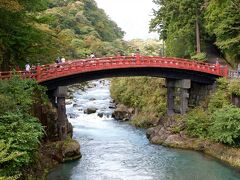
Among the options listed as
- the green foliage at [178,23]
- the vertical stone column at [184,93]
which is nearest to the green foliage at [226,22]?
the green foliage at [178,23]

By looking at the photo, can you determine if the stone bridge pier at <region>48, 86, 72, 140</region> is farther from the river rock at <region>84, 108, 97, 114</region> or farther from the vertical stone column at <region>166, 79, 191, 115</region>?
the river rock at <region>84, 108, 97, 114</region>

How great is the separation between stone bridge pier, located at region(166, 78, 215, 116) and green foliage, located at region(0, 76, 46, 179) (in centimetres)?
2074

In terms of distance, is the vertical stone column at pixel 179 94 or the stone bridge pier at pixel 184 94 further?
the stone bridge pier at pixel 184 94

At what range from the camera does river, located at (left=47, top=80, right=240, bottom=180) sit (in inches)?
1340

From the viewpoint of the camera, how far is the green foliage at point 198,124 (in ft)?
141

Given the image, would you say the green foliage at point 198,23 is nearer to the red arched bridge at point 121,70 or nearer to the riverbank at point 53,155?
the red arched bridge at point 121,70

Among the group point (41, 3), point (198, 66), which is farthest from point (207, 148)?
point (41, 3)

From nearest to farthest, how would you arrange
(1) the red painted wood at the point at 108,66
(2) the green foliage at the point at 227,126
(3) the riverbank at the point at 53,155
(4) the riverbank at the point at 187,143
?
(3) the riverbank at the point at 53,155 < (2) the green foliage at the point at 227,126 < (4) the riverbank at the point at 187,143 < (1) the red painted wood at the point at 108,66

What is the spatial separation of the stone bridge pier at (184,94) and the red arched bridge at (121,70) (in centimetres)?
97

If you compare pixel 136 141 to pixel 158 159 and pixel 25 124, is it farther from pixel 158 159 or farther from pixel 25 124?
pixel 25 124

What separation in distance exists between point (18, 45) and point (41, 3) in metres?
5.05

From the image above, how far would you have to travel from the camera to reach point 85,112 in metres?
64.6

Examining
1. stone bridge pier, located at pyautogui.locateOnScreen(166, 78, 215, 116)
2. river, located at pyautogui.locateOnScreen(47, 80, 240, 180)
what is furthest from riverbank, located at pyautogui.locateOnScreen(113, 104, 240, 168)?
stone bridge pier, located at pyautogui.locateOnScreen(166, 78, 215, 116)

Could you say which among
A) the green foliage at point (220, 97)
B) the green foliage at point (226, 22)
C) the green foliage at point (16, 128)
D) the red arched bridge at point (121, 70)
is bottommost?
the green foliage at point (16, 128)
